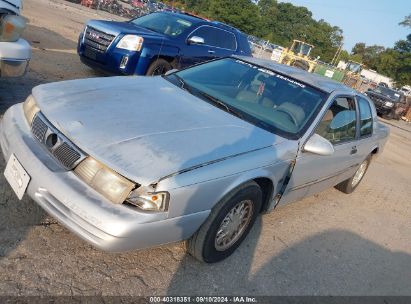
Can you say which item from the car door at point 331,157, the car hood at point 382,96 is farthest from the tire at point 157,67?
the car hood at point 382,96

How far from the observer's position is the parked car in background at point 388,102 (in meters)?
23.0

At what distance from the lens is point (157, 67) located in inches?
320

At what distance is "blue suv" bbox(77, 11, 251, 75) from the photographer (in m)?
7.78

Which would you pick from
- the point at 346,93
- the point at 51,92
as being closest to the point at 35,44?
the point at 51,92

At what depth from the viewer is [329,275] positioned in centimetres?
386

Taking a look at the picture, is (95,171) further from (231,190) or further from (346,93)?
(346,93)

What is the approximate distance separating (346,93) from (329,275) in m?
1.97

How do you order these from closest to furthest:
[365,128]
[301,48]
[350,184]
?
1. [365,128]
2. [350,184]
3. [301,48]

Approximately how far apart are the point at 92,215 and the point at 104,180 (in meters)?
0.25

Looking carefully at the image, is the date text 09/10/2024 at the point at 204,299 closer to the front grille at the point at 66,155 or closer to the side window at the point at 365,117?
the front grille at the point at 66,155

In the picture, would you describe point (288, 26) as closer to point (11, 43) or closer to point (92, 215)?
point (11, 43)

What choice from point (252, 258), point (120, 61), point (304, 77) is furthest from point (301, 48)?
point (252, 258)

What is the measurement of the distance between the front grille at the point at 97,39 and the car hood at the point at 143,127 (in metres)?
4.13

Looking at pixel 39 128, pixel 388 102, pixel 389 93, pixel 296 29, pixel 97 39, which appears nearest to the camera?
pixel 39 128
